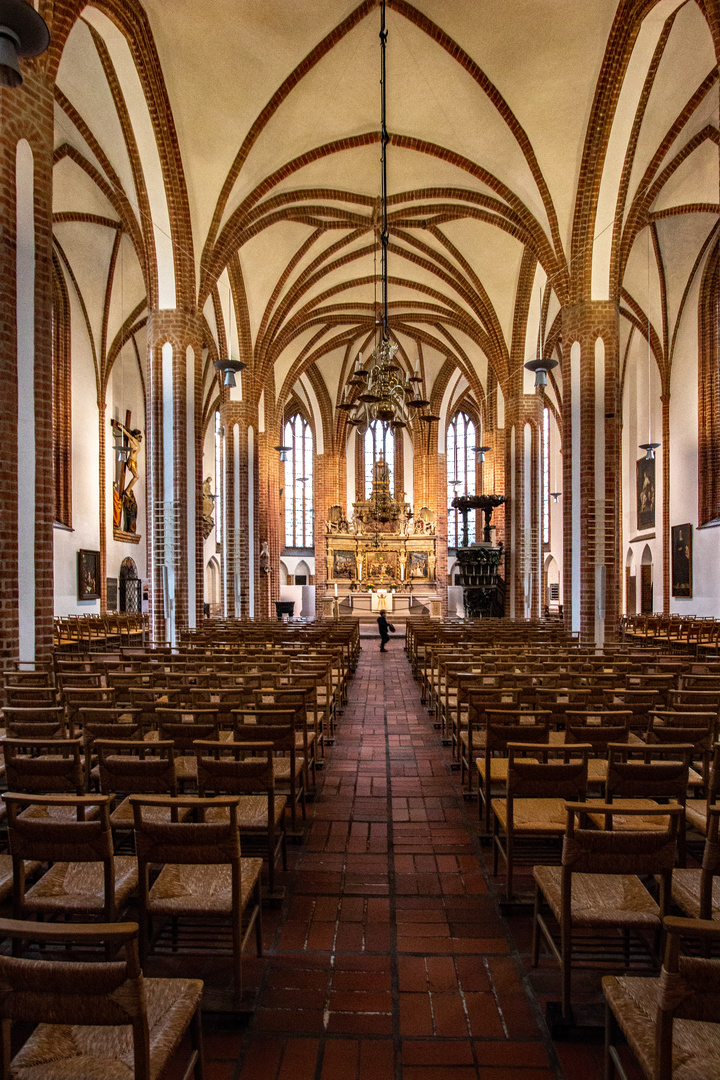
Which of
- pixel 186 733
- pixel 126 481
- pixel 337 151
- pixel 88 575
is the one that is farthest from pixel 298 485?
pixel 186 733

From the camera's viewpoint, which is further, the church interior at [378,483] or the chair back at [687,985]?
the church interior at [378,483]

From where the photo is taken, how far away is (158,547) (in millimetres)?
13773

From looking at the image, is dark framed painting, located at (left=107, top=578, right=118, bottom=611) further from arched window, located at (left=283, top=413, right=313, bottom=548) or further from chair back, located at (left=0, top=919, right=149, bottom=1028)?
chair back, located at (left=0, top=919, right=149, bottom=1028)

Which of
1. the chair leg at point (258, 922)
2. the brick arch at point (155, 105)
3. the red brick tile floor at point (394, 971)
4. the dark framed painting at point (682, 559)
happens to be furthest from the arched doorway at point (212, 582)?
the chair leg at point (258, 922)

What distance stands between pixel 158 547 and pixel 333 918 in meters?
11.1

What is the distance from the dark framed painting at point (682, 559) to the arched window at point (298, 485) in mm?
19350

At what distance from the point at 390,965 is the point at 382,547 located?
101ft

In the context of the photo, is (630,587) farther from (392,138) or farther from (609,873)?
(609,873)

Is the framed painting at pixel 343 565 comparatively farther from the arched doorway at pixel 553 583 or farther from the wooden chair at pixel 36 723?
the wooden chair at pixel 36 723

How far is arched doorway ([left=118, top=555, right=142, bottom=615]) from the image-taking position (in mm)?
23953

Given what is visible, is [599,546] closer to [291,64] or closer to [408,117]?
[408,117]

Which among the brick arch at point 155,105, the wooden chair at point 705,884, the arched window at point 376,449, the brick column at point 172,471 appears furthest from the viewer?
the arched window at point 376,449

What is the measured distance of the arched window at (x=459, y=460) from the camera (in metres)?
35.9

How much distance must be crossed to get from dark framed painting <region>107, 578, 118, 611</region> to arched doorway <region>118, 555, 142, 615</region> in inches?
18.5
